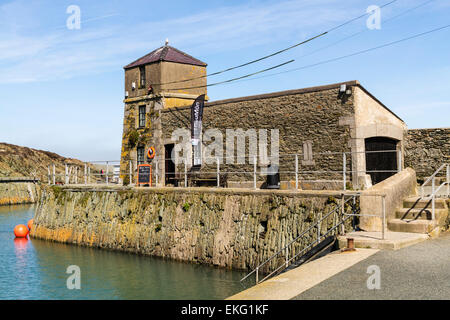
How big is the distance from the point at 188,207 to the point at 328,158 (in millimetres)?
5140

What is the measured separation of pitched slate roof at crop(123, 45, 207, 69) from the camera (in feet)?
75.7

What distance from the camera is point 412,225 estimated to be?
10.7m

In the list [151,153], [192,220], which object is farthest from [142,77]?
[192,220]

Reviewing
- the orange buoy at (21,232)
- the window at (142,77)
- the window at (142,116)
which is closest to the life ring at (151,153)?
the window at (142,116)

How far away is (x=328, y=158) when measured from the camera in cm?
1584

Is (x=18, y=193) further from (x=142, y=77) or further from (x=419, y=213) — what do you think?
(x=419, y=213)

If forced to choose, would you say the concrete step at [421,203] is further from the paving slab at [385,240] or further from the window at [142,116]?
the window at [142,116]

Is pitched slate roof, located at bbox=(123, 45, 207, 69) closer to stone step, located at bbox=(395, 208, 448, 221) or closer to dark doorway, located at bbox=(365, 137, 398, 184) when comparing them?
dark doorway, located at bbox=(365, 137, 398, 184)

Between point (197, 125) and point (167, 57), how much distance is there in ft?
16.9

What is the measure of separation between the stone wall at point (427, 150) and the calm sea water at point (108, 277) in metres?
9.34

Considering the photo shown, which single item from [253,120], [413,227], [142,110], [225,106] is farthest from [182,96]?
[413,227]

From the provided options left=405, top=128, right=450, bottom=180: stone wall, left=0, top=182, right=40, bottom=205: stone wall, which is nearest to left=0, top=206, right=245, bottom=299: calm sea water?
left=405, top=128, right=450, bottom=180: stone wall

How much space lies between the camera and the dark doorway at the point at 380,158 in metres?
17.2

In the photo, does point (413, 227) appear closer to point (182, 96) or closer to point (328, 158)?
point (328, 158)
